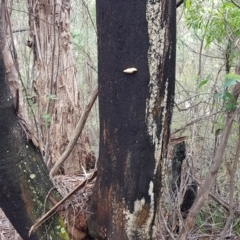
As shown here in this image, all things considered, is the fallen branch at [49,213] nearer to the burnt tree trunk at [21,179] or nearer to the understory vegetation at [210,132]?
the burnt tree trunk at [21,179]

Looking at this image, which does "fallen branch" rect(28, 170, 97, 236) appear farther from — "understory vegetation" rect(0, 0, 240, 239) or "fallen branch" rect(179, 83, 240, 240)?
"fallen branch" rect(179, 83, 240, 240)

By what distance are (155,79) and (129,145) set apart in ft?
0.89

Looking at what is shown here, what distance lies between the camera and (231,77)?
1.42 meters

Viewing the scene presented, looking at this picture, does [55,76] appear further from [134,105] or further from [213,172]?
[134,105]

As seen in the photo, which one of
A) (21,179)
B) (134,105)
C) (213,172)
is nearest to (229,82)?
(134,105)

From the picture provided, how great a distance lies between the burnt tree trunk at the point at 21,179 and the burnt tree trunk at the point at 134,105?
1.07 feet

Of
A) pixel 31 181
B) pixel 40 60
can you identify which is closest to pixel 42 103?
pixel 40 60

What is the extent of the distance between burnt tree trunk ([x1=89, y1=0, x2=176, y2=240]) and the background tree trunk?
6.18 feet

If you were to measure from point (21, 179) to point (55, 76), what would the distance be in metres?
1.95

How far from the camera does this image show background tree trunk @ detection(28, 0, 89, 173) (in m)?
3.34

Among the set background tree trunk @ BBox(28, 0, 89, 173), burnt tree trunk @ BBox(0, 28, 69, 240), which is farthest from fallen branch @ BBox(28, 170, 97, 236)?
background tree trunk @ BBox(28, 0, 89, 173)

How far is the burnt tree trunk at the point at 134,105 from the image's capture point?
1229 millimetres

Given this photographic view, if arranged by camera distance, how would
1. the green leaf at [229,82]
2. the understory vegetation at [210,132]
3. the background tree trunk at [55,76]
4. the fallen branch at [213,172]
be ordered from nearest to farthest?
1. the green leaf at [229,82]
2. the fallen branch at [213,172]
3. the understory vegetation at [210,132]
4. the background tree trunk at [55,76]

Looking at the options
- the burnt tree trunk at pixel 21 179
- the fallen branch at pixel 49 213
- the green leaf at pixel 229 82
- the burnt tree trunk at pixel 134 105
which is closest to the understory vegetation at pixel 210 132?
the green leaf at pixel 229 82
